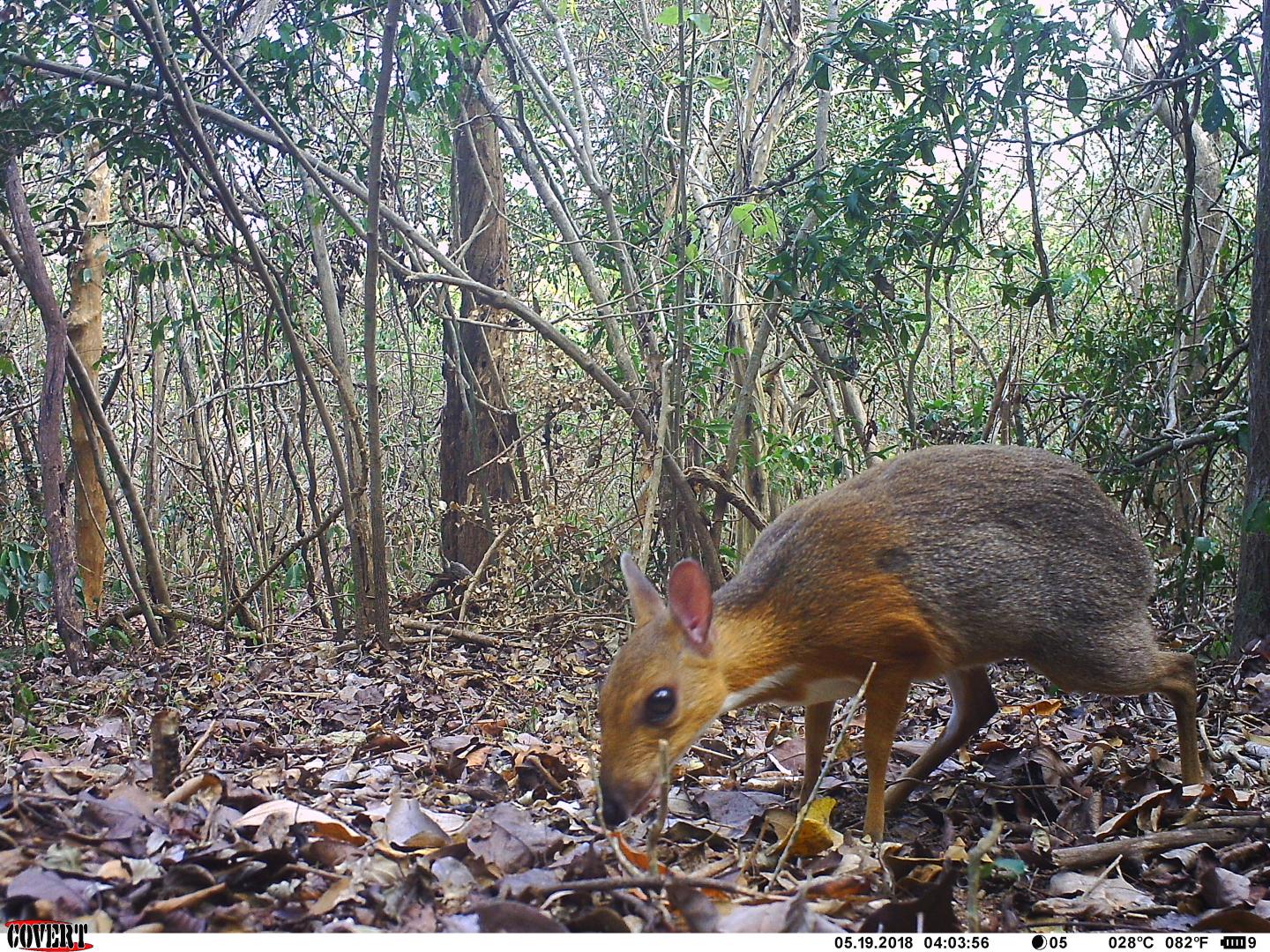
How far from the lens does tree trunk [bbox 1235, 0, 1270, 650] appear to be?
471 centimetres

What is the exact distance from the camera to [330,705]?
5.24 m

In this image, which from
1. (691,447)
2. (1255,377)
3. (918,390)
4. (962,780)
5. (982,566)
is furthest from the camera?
(918,390)

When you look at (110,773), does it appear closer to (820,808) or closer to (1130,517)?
(820,808)

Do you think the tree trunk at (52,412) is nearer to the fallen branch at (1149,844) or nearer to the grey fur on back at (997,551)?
Answer: the grey fur on back at (997,551)

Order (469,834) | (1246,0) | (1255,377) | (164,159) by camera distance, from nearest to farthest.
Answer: (469,834), (1255,377), (1246,0), (164,159)

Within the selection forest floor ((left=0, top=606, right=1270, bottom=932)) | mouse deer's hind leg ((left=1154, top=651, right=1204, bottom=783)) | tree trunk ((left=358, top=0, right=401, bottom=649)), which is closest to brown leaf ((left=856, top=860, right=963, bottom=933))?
forest floor ((left=0, top=606, right=1270, bottom=932))

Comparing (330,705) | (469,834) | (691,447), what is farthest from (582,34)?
(469,834)

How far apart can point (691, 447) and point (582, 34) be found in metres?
5.01

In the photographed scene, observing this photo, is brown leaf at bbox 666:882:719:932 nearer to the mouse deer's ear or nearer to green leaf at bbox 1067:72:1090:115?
the mouse deer's ear

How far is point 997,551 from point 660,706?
1.21 m

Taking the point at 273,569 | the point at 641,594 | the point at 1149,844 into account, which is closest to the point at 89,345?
the point at 273,569

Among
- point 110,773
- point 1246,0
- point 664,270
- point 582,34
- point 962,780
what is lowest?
point 962,780

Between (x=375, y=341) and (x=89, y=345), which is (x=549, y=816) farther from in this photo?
(x=89, y=345)

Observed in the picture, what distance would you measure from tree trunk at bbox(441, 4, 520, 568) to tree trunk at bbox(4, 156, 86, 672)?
238 centimetres
